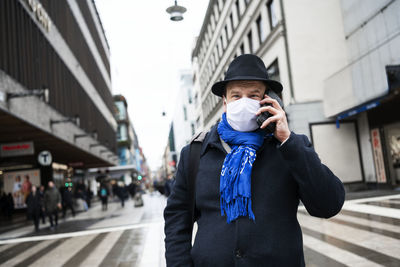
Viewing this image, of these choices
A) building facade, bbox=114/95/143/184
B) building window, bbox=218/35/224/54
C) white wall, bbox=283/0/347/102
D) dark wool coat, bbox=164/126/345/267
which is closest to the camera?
dark wool coat, bbox=164/126/345/267

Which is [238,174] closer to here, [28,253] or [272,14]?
[28,253]

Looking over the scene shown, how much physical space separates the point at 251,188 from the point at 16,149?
A: 17596 mm

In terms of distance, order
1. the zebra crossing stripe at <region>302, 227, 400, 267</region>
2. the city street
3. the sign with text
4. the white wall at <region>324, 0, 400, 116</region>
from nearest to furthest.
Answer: the zebra crossing stripe at <region>302, 227, 400, 267</region> < the city street < the white wall at <region>324, 0, 400, 116</region> < the sign with text

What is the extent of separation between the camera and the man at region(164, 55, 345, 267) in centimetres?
183

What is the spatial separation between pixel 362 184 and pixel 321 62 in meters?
6.26

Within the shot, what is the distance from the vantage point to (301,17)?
18.8m

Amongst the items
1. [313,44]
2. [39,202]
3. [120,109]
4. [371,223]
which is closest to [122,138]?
[120,109]

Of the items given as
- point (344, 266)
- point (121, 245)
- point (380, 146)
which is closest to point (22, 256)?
point (121, 245)

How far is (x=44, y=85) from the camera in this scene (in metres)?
16.2

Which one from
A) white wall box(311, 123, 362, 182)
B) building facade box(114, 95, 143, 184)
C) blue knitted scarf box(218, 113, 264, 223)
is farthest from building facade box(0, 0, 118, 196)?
building facade box(114, 95, 143, 184)

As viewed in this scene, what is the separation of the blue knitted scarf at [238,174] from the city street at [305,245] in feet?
13.7

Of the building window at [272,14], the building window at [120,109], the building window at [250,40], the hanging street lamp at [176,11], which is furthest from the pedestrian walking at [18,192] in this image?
the building window at [120,109]

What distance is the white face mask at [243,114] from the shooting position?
1978 millimetres

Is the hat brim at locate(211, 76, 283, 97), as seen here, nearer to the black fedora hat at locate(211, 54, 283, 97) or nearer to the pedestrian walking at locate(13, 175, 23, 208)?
the black fedora hat at locate(211, 54, 283, 97)
